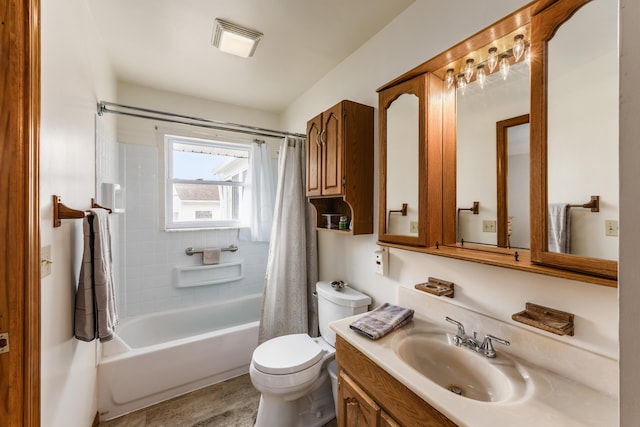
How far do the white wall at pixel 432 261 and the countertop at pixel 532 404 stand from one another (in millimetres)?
145

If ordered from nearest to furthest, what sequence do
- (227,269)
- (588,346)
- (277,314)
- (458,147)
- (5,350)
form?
1. (5,350)
2. (588,346)
3. (458,147)
4. (277,314)
5. (227,269)

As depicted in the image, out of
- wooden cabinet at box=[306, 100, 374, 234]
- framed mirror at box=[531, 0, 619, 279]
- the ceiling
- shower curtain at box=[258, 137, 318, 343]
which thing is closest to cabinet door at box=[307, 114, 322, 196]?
wooden cabinet at box=[306, 100, 374, 234]

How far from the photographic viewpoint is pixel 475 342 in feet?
3.55

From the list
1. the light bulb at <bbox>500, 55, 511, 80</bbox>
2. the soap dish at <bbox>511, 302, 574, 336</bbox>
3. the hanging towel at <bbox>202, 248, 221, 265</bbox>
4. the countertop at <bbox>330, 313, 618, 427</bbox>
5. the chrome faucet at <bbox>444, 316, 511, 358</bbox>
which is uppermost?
the light bulb at <bbox>500, 55, 511, 80</bbox>

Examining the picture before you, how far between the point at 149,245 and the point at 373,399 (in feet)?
7.71

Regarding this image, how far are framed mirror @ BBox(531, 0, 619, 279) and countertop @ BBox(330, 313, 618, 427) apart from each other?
0.39 meters

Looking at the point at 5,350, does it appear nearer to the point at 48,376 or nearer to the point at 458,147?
the point at 48,376

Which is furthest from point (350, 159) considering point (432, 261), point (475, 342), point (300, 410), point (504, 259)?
point (300, 410)

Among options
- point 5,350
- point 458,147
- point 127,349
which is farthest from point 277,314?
point 458,147

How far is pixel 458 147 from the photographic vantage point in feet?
4.21

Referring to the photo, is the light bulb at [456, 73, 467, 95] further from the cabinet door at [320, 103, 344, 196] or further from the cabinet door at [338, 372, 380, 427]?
the cabinet door at [338, 372, 380, 427]

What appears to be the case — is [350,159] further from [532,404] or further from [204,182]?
[204,182]

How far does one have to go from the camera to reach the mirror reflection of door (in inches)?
40.2

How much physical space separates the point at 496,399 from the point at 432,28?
1.66 meters
